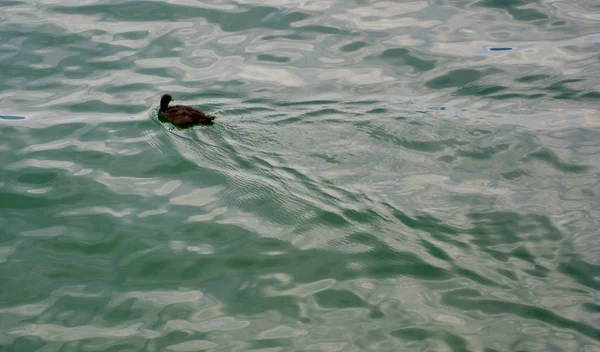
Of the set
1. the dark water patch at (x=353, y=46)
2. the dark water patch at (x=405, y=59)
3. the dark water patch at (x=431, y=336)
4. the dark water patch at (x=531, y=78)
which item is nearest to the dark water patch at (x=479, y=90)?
the dark water patch at (x=531, y=78)

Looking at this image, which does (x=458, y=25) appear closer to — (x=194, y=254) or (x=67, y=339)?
(x=194, y=254)

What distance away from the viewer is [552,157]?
7.90 m

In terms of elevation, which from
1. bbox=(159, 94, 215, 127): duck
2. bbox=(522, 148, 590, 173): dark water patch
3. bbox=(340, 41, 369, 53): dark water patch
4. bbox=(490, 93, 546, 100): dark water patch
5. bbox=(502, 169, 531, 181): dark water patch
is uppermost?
bbox=(340, 41, 369, 53): dark water patch

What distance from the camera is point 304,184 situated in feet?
24.1

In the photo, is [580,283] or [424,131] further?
[424,131]

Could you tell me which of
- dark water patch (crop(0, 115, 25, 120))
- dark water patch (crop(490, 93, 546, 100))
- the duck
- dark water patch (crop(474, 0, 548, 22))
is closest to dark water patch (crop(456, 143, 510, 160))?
dark water patch (crop(490, 93, 546, 100))

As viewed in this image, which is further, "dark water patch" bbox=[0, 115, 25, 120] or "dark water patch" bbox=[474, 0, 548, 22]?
"dark water patch" bbox=[474, 0, 548, 22]

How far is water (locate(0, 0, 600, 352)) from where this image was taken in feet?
18.7

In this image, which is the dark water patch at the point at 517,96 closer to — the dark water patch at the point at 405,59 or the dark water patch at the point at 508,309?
the dark water patch at the point at 405,59

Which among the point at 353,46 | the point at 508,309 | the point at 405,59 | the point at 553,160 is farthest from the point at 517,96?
the point at 508,309

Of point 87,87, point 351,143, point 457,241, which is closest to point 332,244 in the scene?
point 457,241

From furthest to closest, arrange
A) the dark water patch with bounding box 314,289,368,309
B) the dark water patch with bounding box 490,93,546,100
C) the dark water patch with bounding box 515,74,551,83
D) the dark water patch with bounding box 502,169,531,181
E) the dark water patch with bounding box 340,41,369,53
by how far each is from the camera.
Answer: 1. the dark water patch with bounding box 340,41,369,53
2. the dark water patch with bounding box 515,74,551,83
3. the dark water patch with bounding box 490,93,546,100
4. the dark water patch with bounding box 502,169,531,181
5. the dark water patch with bounding box 314,289,368,309

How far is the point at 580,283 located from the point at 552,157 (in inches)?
93.3

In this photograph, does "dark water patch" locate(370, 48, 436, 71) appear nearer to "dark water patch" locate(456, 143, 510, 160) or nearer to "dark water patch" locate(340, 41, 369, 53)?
"dark water patch" locate(340, 41, 369, 53)
